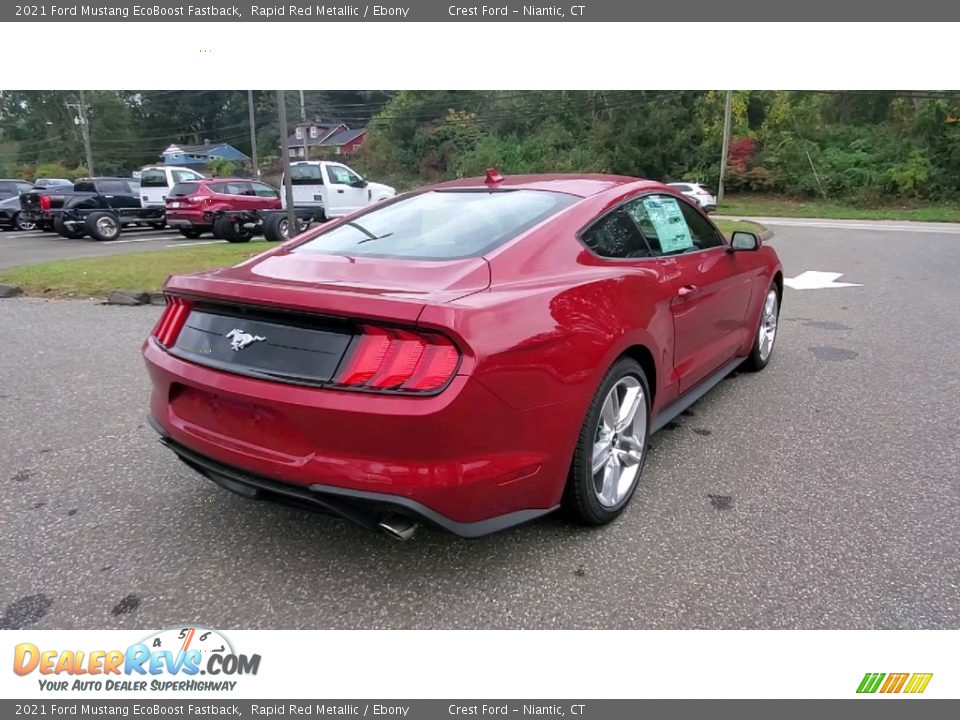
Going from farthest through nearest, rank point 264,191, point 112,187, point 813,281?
point 112,187, point 264,191, point 813,281

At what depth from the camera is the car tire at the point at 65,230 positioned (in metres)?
16.5

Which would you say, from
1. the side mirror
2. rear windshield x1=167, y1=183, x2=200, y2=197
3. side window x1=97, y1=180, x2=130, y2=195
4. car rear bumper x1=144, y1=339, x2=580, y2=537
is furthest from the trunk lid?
side window x1=97, y1=180, x2=130, y2=195

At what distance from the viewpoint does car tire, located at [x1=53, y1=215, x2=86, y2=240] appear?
54.1 feet

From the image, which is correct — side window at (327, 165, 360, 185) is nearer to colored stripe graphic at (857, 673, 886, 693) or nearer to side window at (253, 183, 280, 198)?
side window at (253, 183, 280, 198)

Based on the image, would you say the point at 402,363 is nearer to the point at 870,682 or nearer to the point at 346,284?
the point at 346,284

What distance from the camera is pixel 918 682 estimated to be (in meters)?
2.10

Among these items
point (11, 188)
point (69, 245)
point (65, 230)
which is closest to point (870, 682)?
point (69, 245)

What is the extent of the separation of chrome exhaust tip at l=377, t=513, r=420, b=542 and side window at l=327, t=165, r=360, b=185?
16.8 meters

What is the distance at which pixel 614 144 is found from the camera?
38.6 meters

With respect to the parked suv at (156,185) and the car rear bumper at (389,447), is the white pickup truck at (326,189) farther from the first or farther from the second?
the car rear bumper at (389,447)

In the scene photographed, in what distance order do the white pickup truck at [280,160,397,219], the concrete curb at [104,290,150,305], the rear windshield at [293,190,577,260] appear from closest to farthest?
the rear windshield at [293,190,577,260] < the concrete curb at [104,290,150,305] < the white pickup truck at [280,160,397,219]

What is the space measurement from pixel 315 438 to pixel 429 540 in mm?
838

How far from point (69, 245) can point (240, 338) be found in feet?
53.2

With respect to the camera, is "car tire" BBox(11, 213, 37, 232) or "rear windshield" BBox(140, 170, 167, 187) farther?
"car tire" BBox(11, 213, 37, 232)
